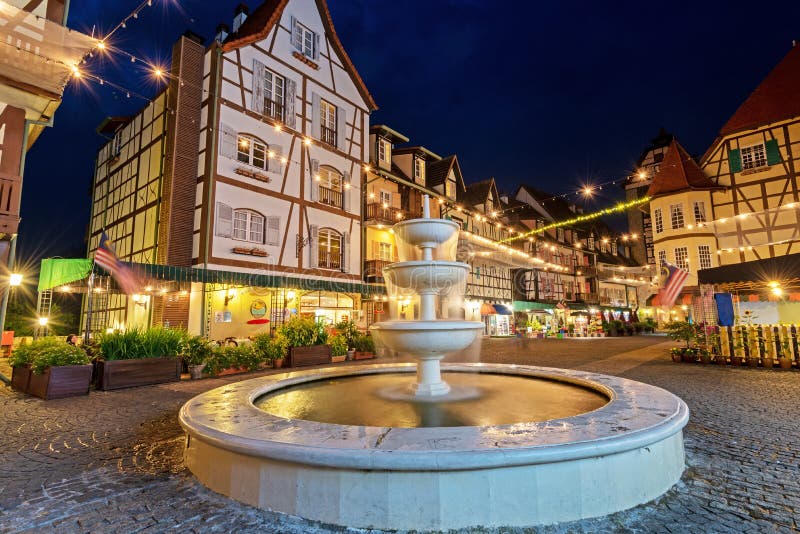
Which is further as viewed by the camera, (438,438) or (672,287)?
(672,287)

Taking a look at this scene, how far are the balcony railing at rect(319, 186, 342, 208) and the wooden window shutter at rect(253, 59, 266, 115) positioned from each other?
4.42 meters

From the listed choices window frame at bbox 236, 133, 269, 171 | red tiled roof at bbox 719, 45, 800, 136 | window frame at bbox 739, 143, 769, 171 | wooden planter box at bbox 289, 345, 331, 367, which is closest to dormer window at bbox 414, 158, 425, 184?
window frame at bbox 236, 133, 269, 171

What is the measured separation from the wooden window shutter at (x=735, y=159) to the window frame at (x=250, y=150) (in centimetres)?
2564

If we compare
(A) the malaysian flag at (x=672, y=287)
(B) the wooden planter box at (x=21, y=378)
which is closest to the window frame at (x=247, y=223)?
(B) the wooden planter box at (x=21, y=378)

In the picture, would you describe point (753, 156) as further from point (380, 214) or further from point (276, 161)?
point (276, 161)

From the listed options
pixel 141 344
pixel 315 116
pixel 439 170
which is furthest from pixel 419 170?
pixel 141 344

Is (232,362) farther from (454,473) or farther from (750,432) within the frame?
(750,432)

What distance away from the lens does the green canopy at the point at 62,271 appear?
38.1 ft

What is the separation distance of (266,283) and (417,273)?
10823 millimetres

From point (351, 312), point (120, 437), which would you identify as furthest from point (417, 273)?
point (351, 312)

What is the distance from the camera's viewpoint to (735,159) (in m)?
22.6

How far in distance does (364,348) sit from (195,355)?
21.0 ft

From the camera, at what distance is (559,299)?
3759 centimetres

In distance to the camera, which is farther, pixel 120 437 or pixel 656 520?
pixel 120 437
